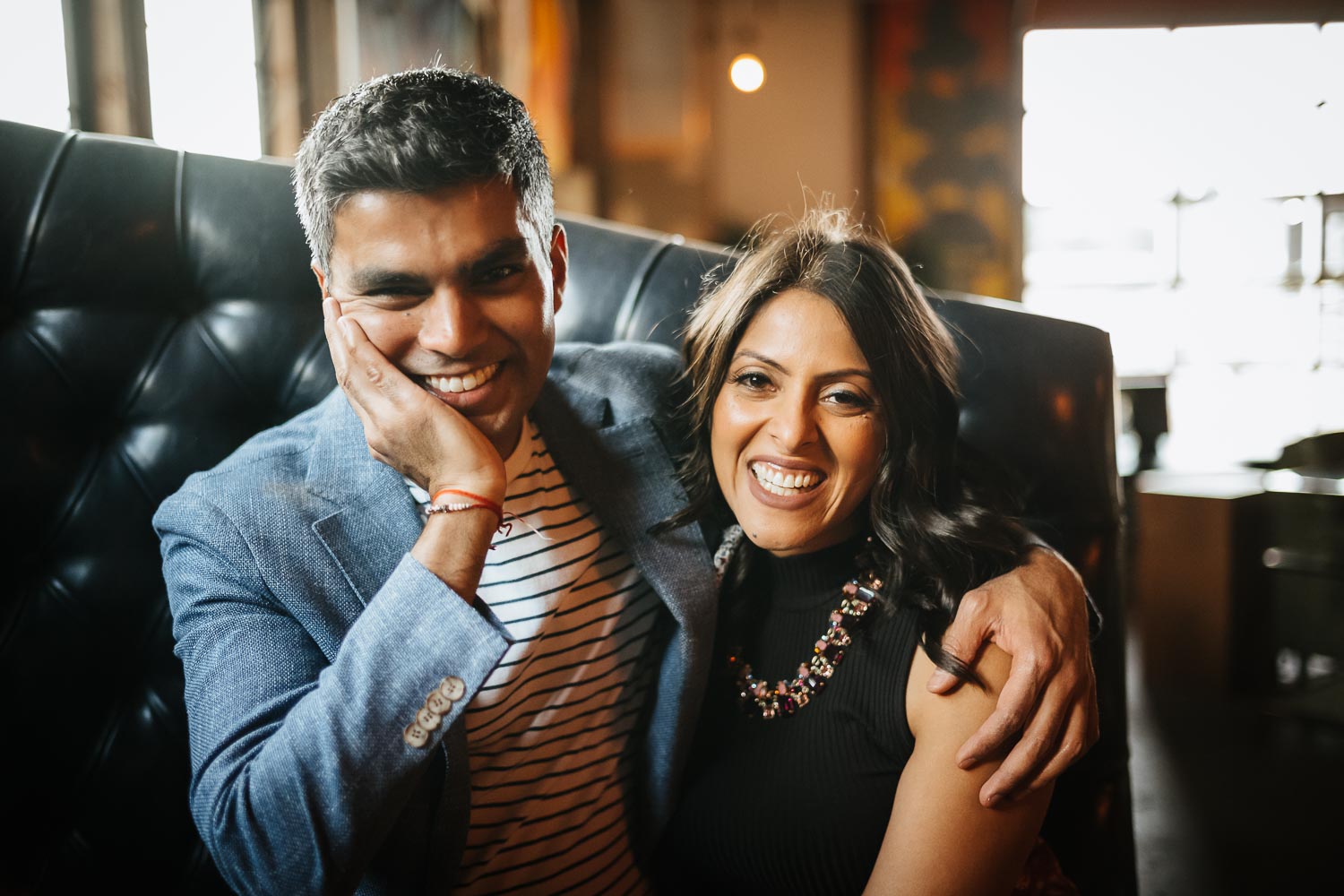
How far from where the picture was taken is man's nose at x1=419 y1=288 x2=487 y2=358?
2.80 ft

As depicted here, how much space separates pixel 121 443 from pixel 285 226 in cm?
39

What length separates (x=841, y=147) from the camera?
5.59m

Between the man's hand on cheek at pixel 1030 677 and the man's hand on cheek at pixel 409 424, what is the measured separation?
526 mm

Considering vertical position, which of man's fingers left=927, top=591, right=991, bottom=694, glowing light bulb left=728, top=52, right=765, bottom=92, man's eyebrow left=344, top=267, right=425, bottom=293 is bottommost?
man's fingers left=927, top=591, right=991, bottom=694

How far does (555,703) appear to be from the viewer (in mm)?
1107

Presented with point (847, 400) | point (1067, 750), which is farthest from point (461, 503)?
point (1067, 750)

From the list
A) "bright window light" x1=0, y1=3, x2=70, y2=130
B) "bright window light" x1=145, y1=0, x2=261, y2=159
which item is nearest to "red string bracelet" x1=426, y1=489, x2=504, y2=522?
"bright window light" x1=145, y1=0, x2=261, y2=159

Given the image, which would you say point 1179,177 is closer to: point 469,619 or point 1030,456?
point 1030,456

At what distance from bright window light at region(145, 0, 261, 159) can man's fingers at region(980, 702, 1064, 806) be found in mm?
1453

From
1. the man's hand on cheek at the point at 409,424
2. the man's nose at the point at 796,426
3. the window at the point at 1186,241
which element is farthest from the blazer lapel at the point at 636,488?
the window at the point at 1186,241

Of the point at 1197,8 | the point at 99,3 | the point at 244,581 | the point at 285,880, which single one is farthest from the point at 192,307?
the point at 1197,8

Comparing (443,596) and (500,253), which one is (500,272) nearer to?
(500,253)

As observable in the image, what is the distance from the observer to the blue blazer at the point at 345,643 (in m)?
0.81

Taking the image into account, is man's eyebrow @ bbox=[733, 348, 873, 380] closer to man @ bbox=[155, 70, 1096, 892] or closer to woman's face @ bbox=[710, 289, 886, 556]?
woman's face @ bbox=[710, 289, 886, 556]
